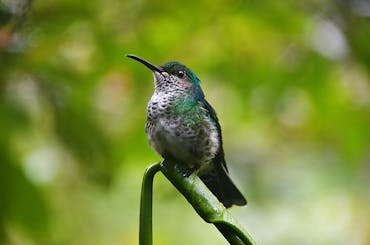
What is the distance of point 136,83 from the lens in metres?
3.31

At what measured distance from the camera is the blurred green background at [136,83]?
2758 millimetres

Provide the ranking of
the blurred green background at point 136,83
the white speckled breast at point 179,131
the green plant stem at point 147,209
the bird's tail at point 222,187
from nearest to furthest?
the green plant stem at point 147,209
the white speckled breast at point 179,131
the bird's tail at point 222,187
the blurred green background at point 136,83

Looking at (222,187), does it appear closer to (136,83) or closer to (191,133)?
(191,133)

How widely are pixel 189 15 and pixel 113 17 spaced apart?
359 mm

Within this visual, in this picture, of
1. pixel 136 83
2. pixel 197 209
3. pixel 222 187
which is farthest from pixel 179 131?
pixel 197 209

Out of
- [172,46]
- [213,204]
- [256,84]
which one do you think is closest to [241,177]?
[256,84]

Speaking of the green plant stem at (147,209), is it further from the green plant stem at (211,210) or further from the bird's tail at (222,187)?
the bird's tail at (222,187)

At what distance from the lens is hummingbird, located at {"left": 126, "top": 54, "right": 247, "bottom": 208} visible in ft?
8.02

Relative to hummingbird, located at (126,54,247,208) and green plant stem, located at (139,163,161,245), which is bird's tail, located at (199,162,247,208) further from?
green plant stem, located at (139,163,161,245)

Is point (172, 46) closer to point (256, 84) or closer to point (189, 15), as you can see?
point (189, 15)

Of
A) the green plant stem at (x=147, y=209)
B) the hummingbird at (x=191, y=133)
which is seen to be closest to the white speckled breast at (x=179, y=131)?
the hummingbird at (x=191, y=133)

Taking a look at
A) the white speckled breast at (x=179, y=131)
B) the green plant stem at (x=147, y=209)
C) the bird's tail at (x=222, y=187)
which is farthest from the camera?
the bird's tail at (x=222, y=187)

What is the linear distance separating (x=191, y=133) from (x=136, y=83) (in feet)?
2.77

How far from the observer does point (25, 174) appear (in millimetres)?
2637
